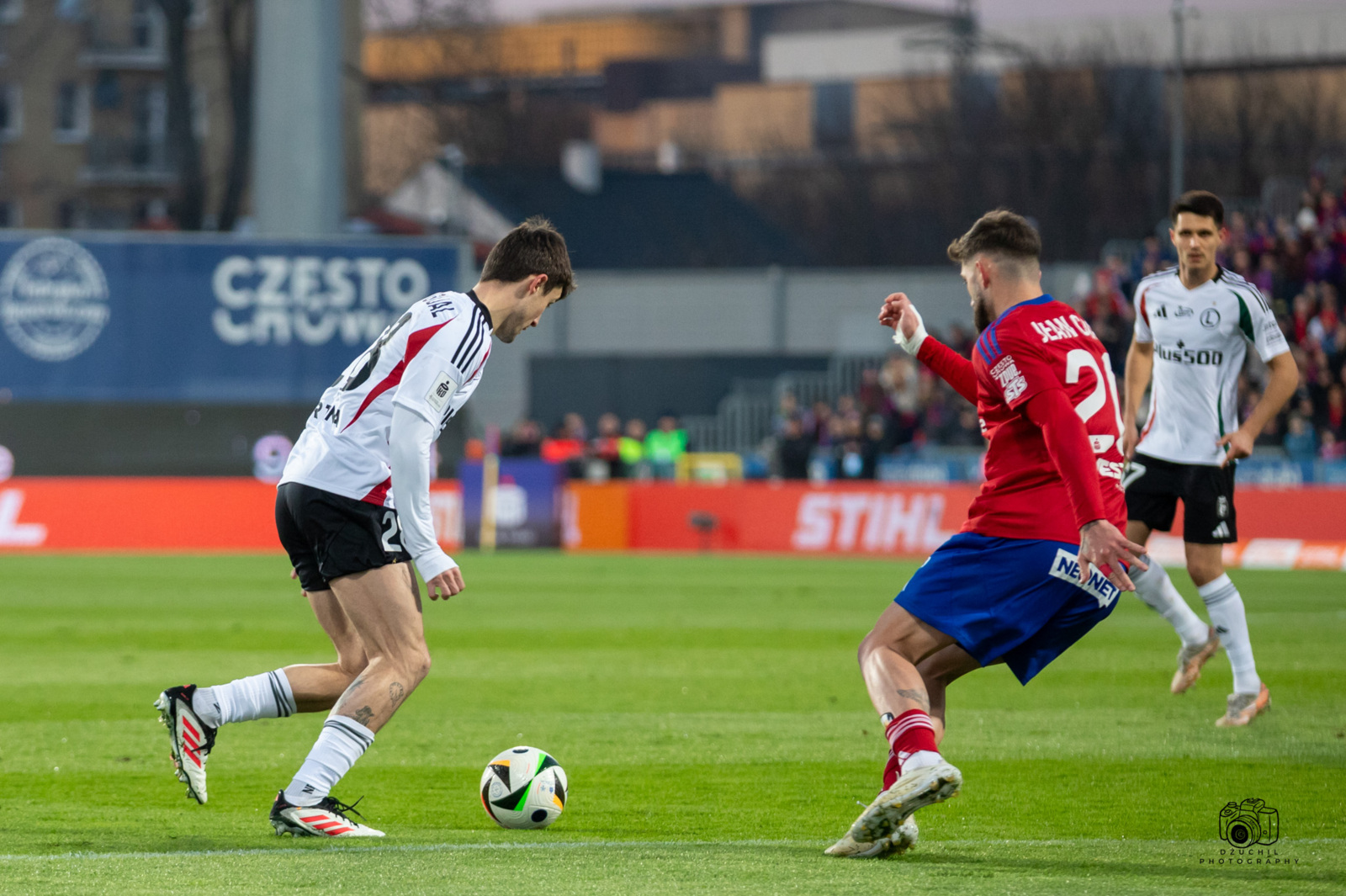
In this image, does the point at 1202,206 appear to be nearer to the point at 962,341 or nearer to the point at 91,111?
the point at 962,341

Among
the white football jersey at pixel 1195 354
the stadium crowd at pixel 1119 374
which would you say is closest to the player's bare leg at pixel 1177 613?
the white football jersey at pixel 1195 354

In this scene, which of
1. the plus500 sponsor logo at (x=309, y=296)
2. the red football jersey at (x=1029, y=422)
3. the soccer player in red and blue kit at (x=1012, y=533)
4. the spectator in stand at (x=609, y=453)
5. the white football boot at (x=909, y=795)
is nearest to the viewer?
the white football boot at (x=909, y=795)

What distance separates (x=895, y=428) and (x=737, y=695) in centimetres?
1755

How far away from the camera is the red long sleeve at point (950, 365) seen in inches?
252

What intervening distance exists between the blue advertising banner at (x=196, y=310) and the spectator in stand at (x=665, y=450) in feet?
15.1

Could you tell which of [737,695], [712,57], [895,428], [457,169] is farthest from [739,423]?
[712,57]

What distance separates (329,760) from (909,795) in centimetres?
201

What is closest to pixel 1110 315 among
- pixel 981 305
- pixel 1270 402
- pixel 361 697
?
pixel 1270 402

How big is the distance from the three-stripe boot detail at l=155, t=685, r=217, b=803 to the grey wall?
112ft

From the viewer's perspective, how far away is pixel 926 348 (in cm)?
641

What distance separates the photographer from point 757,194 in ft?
228

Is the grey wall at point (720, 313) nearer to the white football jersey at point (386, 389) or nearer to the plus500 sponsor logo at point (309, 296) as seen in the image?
the plus500 sponsor logo at point (309, 296)

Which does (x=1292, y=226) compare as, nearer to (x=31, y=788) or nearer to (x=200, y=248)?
(x=200, y=248)

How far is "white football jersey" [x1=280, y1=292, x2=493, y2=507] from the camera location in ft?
19.5
